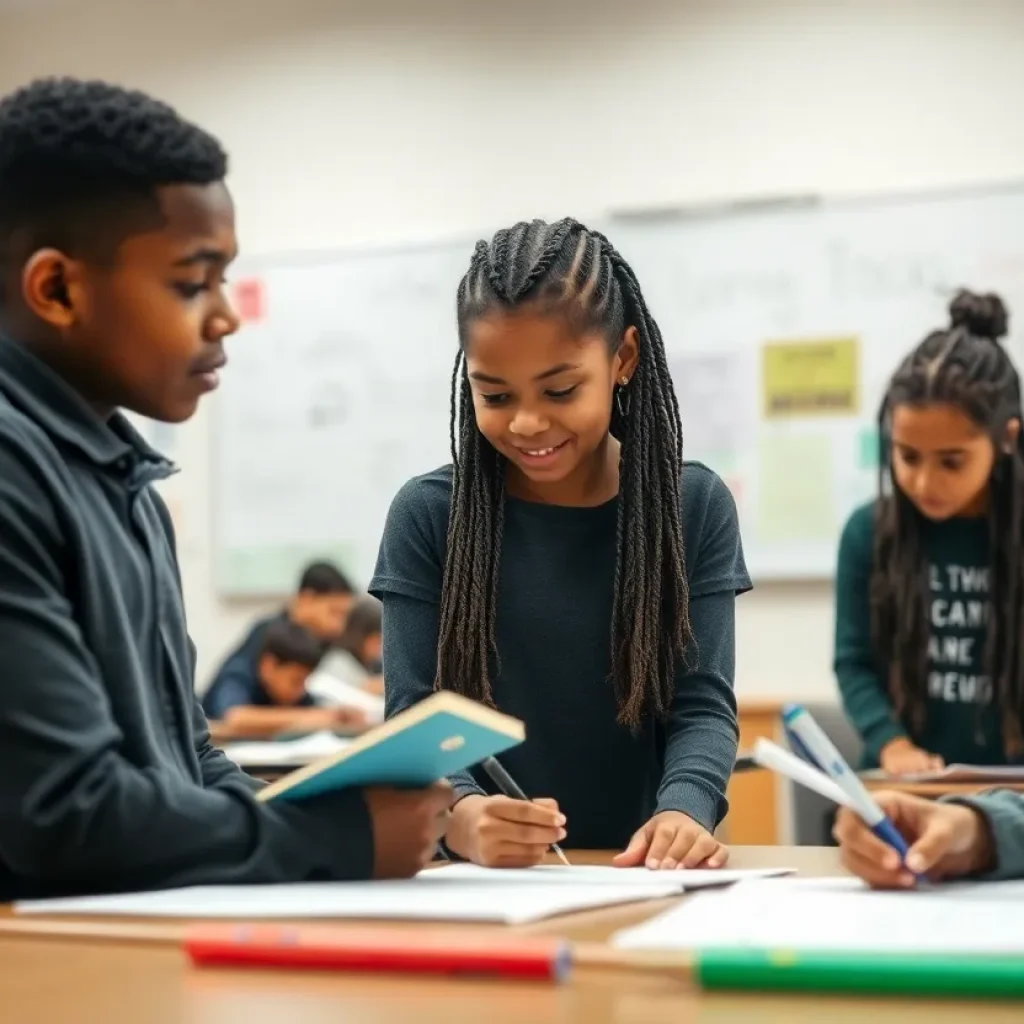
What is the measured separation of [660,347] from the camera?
5.64ft

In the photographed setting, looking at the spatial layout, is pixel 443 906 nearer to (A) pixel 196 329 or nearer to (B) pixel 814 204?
(A) pixel 196 329

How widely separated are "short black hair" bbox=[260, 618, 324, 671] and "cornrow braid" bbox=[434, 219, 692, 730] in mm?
2681

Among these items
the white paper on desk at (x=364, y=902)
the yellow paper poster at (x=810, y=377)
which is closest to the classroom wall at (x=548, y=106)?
the yellow paper poster at (x=810, y=377)

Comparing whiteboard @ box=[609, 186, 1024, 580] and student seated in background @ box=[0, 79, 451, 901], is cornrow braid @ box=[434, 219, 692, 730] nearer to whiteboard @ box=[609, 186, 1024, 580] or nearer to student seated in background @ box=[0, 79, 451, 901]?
student seated in background @ box=[0, 79, 451, 901]

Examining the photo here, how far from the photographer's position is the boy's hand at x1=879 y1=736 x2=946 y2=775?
2.45 m

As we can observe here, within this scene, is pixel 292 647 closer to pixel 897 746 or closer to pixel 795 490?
pixel 795 490

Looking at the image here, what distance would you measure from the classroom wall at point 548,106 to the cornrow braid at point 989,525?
1.61 metres

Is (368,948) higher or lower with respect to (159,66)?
lower

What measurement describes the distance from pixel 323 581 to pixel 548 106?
5.09 feet

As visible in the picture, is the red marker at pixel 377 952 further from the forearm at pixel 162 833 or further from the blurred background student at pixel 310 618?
the blurred background student at pixel 310 618

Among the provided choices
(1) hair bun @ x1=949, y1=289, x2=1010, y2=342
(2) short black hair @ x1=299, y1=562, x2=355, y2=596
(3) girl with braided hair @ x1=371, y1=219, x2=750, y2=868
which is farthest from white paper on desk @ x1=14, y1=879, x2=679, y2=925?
(2) short black hair @ x1=299, y1=562, x2=355, y2=596

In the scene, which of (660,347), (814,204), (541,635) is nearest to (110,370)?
(541,635)

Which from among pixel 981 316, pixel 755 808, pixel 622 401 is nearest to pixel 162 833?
pixel 622 401

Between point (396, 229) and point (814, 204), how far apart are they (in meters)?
1.29
